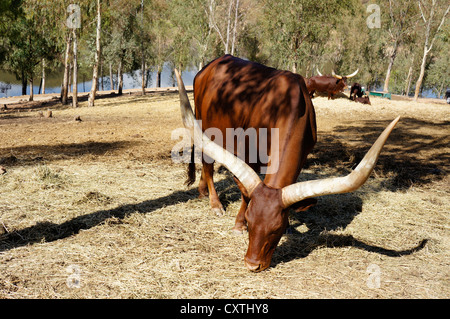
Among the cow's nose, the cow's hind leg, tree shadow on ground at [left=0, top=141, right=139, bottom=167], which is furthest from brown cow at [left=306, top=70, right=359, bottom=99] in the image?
the cow's nose

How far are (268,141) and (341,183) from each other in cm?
129

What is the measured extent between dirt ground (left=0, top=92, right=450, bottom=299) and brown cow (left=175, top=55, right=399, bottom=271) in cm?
47

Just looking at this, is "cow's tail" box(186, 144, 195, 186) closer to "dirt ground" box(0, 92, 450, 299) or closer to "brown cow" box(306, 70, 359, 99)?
"dirt ground" box(0, 92, 450, 299)

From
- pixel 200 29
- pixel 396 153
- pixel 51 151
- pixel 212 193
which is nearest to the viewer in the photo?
pixel 212 193

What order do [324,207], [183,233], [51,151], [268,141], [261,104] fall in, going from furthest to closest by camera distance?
1. [51,151]
2. [324,207]
3. [183,233]
4. [261,104]
5. [268,141]

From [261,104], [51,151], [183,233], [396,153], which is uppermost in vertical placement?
[261,104]

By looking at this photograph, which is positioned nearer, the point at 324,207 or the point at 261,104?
the point at 261,104

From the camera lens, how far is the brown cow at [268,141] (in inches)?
125

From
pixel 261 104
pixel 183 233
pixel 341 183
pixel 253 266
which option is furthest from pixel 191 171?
pixel 341 183

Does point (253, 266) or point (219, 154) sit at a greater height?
point (219, 154)

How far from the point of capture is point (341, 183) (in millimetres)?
2902

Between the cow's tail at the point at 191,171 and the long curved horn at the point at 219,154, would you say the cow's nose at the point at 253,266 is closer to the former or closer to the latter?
the long curved horn at the point at 219,154

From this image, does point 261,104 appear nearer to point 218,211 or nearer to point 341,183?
point 341,183

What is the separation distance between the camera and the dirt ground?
3.37 meters
